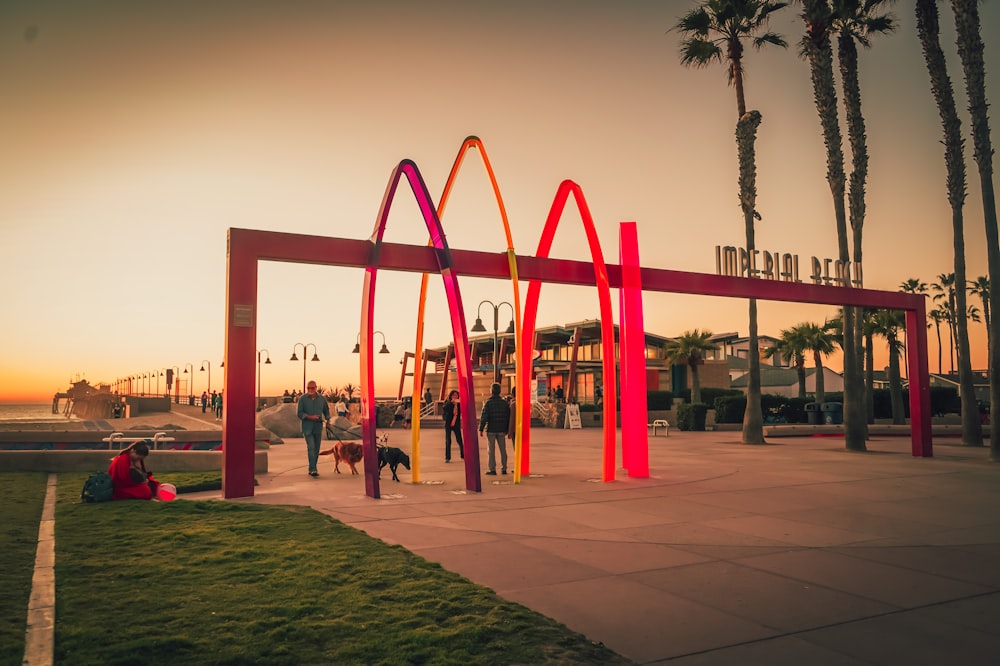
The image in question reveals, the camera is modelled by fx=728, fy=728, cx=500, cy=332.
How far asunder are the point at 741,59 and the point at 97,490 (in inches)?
939

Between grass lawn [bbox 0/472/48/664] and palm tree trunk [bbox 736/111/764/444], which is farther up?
palm tree trunk [bbox 736/111/764/444]

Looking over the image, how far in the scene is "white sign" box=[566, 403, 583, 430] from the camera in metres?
36.3


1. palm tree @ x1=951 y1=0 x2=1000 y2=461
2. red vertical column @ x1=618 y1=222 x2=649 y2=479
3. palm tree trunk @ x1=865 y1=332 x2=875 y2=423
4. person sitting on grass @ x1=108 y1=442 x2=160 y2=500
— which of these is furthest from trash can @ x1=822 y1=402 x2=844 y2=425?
person sitting on grass @ x1=108 y1=442 x2=160 y2=500

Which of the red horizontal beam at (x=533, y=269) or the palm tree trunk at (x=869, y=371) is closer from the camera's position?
the red horizontal beam at (x=533, y=269)

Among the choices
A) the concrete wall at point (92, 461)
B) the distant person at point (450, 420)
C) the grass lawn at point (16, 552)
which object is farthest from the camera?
the distant person at point (450, 420)

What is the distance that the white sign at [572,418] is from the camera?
3631 cm

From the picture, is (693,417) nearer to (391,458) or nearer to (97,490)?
(391,458)

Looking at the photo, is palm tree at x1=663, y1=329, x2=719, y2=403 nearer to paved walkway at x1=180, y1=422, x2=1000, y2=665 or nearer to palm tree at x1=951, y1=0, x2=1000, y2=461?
palm tree at x1=951, y1=0, x2=1000, y2=461

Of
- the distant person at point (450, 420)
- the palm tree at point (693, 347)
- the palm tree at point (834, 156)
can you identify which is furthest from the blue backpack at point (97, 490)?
the palm tree at point (693, 347)

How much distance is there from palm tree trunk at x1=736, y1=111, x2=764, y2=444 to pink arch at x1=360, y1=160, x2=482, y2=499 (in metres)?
14.6

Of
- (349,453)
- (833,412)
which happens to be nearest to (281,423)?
(349,453)

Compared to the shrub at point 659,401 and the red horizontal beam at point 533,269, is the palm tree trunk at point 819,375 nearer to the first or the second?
the shrub at point 659,401

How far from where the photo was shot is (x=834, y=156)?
23250 millimetres

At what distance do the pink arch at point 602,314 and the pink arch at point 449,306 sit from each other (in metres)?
1.35
